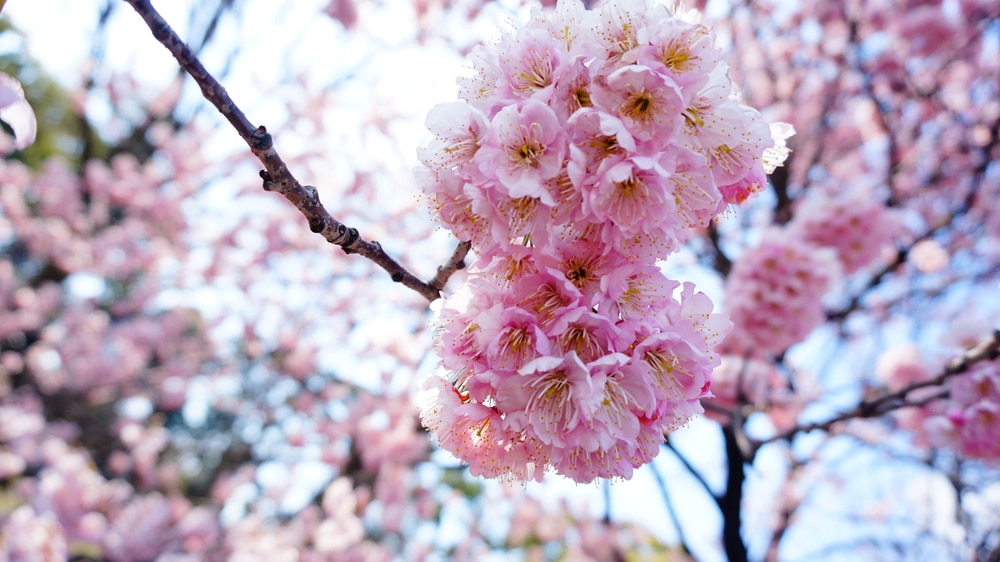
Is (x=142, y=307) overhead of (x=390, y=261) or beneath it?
overhead

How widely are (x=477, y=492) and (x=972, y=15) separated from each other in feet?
28.9

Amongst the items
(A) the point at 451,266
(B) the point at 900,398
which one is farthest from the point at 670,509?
(A) the point at 451,266

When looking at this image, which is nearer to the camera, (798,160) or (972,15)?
(972,15)

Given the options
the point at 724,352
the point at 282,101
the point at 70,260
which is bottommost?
the point at 724,352

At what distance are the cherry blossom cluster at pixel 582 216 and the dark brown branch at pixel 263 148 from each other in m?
0.16

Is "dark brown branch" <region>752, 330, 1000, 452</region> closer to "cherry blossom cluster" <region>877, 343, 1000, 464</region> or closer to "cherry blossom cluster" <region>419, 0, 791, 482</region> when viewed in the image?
"cherry blossom cluster" <region>877, 343, 1000, 464</region>

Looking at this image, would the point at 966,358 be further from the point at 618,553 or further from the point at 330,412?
the point at 330,412

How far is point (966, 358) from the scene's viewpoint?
5.73 feet

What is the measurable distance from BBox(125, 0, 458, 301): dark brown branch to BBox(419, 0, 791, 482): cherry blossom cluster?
0.16m

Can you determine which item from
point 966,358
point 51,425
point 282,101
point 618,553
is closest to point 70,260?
point 51,425

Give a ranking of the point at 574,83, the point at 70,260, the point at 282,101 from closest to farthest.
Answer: the point at 574,83, the point at 70,260, the point at 282,101

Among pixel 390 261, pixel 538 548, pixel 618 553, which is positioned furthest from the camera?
pixel 538 548

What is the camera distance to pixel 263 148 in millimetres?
906

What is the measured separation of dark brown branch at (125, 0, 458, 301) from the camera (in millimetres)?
842
